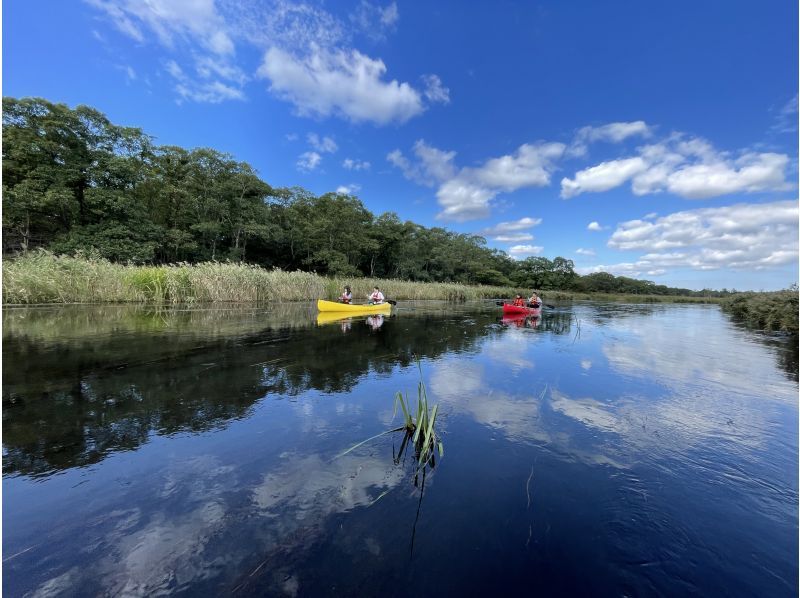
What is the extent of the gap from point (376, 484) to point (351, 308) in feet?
49.1

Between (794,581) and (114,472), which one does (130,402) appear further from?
(794,581)

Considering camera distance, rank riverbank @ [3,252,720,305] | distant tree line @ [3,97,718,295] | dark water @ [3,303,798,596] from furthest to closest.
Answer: distant tree line @ [3,97,718,295] < riverbank @ [3,252,720,305] < dark water @ [3,303,798,596]

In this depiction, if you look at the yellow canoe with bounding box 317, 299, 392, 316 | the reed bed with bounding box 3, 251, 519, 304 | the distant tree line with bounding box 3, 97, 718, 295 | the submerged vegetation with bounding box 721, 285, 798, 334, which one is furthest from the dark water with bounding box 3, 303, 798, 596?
the distant tree line with bounding box 3, 97, 718, 295

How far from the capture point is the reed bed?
46.2 ft

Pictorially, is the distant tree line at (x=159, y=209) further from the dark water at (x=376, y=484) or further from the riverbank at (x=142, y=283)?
the dark water at (x=376, y=484)

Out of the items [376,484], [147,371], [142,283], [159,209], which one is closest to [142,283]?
[142,283]

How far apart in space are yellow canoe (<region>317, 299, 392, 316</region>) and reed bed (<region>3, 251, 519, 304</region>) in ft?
15.4

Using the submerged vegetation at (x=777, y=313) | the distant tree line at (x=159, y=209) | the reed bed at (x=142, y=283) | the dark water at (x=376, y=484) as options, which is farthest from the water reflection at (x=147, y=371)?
the distant tree line at (x=159, y=209)

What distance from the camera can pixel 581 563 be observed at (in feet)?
7.62

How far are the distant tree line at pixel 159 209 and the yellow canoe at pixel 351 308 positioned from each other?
14207 mm

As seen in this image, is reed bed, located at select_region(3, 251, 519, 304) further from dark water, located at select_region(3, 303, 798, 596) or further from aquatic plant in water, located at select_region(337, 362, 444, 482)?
aquatic plant in water, located at select_region(337, 362, 444, 482)

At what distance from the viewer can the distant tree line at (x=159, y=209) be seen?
87.1 ft

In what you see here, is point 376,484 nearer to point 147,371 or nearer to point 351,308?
point 147,371

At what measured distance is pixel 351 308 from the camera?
17.9 meters
